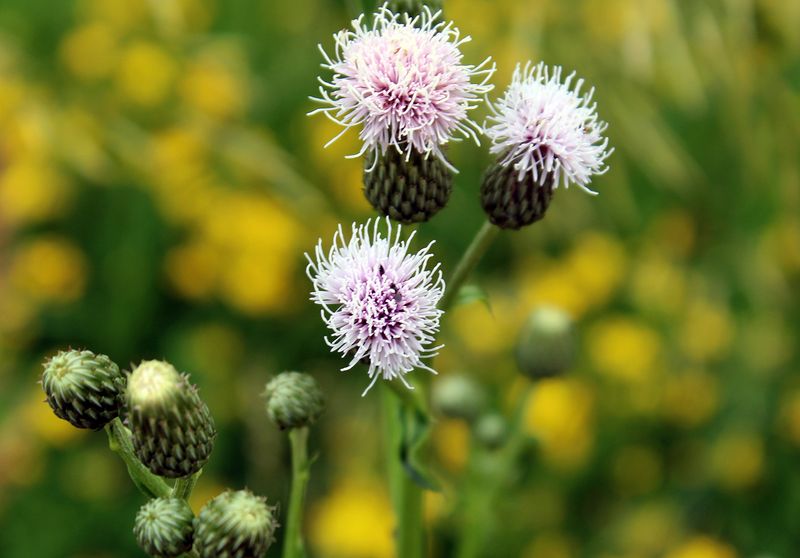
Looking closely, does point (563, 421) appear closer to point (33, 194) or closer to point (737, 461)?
point (737, 461)

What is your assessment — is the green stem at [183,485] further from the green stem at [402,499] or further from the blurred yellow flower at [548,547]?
the blurred yellow flower at [548,547]

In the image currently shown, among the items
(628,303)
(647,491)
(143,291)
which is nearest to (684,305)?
(628,303)

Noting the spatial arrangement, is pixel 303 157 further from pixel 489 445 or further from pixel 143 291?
pixel 489 445

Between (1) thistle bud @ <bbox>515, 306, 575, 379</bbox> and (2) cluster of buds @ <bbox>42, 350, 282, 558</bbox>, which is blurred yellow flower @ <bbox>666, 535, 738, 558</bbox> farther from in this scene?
(2) cluster of buds @ <bbox>42, 350, 282, 558</bbox>

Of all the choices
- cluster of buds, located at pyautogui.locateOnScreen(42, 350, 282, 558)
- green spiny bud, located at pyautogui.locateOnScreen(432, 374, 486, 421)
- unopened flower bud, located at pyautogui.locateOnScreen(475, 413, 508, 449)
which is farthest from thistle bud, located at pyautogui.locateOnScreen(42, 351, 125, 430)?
green spiny bud, located at pyautogui.locateOnScreen(432, 374, 486, 421)

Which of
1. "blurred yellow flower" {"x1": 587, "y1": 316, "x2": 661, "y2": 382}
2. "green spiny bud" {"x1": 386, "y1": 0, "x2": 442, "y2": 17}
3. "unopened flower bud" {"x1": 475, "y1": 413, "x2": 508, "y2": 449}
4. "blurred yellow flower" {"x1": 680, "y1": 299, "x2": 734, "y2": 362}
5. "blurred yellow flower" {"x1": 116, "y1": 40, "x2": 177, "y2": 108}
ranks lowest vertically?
"unopened flower bud" {"x1": 475, "y1": 413, "x2": 508, "y2": 449}
